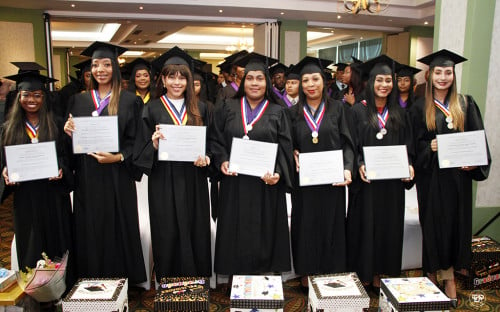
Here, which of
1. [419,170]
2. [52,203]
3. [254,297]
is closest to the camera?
[254,297]

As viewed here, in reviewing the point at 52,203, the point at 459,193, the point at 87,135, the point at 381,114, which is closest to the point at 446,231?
the point at 459,193

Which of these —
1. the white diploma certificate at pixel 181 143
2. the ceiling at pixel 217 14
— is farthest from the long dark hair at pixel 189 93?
the ceiling at pixel 217 14

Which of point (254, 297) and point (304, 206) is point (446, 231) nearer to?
point (304, 206)

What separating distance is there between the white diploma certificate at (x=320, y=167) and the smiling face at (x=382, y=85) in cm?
58

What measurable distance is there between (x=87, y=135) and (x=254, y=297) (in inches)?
65.5

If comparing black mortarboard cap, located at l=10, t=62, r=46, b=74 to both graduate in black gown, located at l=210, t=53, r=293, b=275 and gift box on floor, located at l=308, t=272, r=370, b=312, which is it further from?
gift box on floor, located at l=308, t=272, r=370, b=312

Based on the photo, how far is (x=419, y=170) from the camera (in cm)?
347

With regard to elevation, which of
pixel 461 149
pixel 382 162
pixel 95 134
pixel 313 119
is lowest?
pixel 382 162

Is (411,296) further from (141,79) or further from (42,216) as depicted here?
(141,79)

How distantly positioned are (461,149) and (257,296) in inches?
76.2

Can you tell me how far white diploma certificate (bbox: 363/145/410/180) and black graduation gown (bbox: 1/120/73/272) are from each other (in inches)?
90.8

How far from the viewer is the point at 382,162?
128 inches

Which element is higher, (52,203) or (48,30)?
(48,30)
